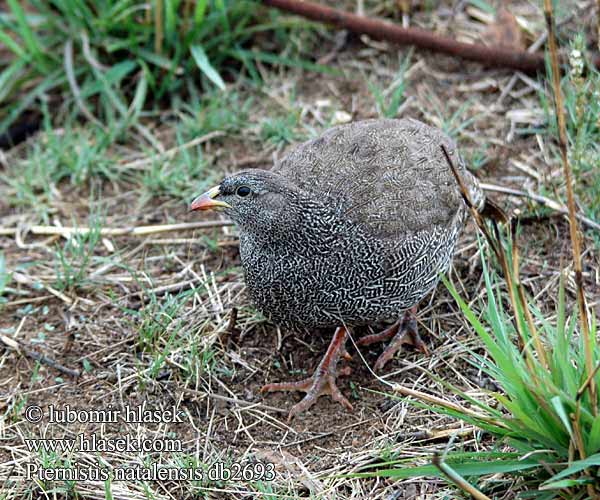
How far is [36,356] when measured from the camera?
4199 mm

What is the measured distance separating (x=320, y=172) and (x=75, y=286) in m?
1.61

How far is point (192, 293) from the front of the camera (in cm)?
429

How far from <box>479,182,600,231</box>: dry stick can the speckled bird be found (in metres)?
0.82

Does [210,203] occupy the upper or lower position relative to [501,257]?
lower

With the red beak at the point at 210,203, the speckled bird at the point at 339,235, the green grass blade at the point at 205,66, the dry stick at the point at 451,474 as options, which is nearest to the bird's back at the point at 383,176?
the speckled bird at the point at 339,235

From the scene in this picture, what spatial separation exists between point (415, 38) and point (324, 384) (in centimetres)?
303

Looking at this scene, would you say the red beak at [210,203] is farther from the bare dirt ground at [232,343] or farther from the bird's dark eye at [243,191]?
the bare dirt ground at [232,343]

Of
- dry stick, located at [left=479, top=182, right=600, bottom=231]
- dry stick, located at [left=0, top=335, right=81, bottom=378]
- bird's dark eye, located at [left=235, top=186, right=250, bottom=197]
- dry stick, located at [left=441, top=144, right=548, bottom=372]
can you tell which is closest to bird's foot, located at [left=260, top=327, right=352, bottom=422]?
bird's dark eye, located at [left=235, top=186, right=250, bottom=197]

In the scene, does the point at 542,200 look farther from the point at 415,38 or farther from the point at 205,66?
the point at 205,66

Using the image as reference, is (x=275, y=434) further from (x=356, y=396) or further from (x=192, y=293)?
(x=192, y=293)

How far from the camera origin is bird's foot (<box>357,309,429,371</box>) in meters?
4.22

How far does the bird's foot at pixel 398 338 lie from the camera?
4223mm

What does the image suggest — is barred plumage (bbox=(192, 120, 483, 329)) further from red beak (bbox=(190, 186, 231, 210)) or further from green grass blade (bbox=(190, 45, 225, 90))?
green grass blade (bbox=(190, 45, 225, 90))

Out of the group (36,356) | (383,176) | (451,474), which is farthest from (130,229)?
(451,474)
